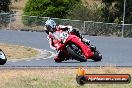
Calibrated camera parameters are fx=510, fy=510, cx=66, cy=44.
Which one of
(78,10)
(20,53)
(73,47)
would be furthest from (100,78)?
(78,10)

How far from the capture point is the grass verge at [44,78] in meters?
12.1

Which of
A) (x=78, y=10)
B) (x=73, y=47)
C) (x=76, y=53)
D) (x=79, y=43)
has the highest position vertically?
(x=79, y=43)

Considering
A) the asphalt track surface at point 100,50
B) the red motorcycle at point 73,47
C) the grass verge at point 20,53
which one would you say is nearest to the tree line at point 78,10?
the asphalt track surface at point 100,50

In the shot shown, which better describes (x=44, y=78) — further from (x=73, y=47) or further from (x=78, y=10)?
(x=78, y=10)

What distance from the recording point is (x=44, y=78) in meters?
14.3

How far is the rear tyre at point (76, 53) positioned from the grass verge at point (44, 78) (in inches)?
54.1

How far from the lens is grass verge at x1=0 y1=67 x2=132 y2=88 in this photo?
12.1 m

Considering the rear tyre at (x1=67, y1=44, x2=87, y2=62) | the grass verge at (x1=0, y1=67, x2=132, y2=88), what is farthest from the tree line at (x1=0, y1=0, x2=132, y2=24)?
the rear tyre at (x1=67, y1=44, x2=87, y2=62)

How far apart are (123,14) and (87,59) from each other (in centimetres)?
3911

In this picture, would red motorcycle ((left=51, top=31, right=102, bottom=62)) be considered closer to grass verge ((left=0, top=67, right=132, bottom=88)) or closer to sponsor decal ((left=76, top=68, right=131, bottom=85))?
grass verge ((left=0, top=67, right=132, bottom=88))

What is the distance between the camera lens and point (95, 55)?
11.2 metres

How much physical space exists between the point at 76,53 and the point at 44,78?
3.86m

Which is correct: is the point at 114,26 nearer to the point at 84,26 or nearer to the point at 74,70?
the point at 84,26

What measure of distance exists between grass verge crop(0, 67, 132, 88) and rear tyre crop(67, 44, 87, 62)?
4.51ft
